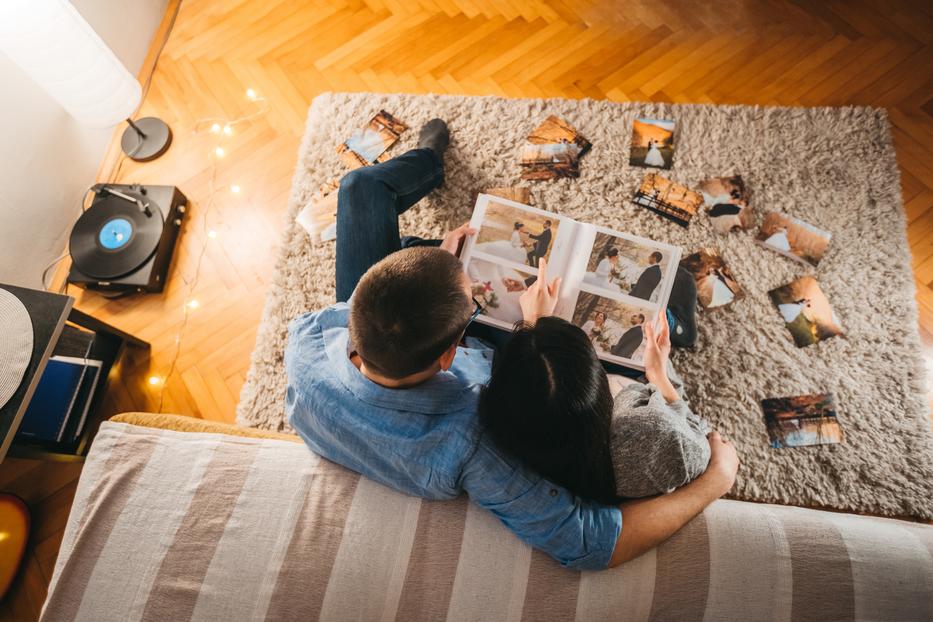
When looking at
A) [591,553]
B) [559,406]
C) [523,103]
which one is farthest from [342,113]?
[591,553]

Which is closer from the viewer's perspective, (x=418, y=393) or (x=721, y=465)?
(x=418, y=393)

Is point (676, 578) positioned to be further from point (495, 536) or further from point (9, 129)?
point (9, 129)

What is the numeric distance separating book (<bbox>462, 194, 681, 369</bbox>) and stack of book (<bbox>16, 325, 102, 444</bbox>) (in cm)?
105

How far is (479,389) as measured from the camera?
0.81m

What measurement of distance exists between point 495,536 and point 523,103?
1301mm

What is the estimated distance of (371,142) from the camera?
1.55 metres

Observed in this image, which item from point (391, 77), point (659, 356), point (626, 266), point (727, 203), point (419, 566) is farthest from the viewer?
point (391, 77)

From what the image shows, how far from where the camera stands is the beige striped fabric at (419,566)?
0.77m

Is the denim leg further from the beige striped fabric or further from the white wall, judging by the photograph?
the white wall

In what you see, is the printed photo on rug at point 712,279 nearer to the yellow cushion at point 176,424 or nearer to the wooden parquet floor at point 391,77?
the wooden parquet floor at point 391,77

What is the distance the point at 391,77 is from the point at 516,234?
2.84 ft

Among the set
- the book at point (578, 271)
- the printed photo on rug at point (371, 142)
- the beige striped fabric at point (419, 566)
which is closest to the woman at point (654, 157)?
the book at point (578, 271)

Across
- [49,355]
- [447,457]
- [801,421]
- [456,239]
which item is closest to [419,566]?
[447,457]

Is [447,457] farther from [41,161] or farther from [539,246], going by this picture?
[41,161]
